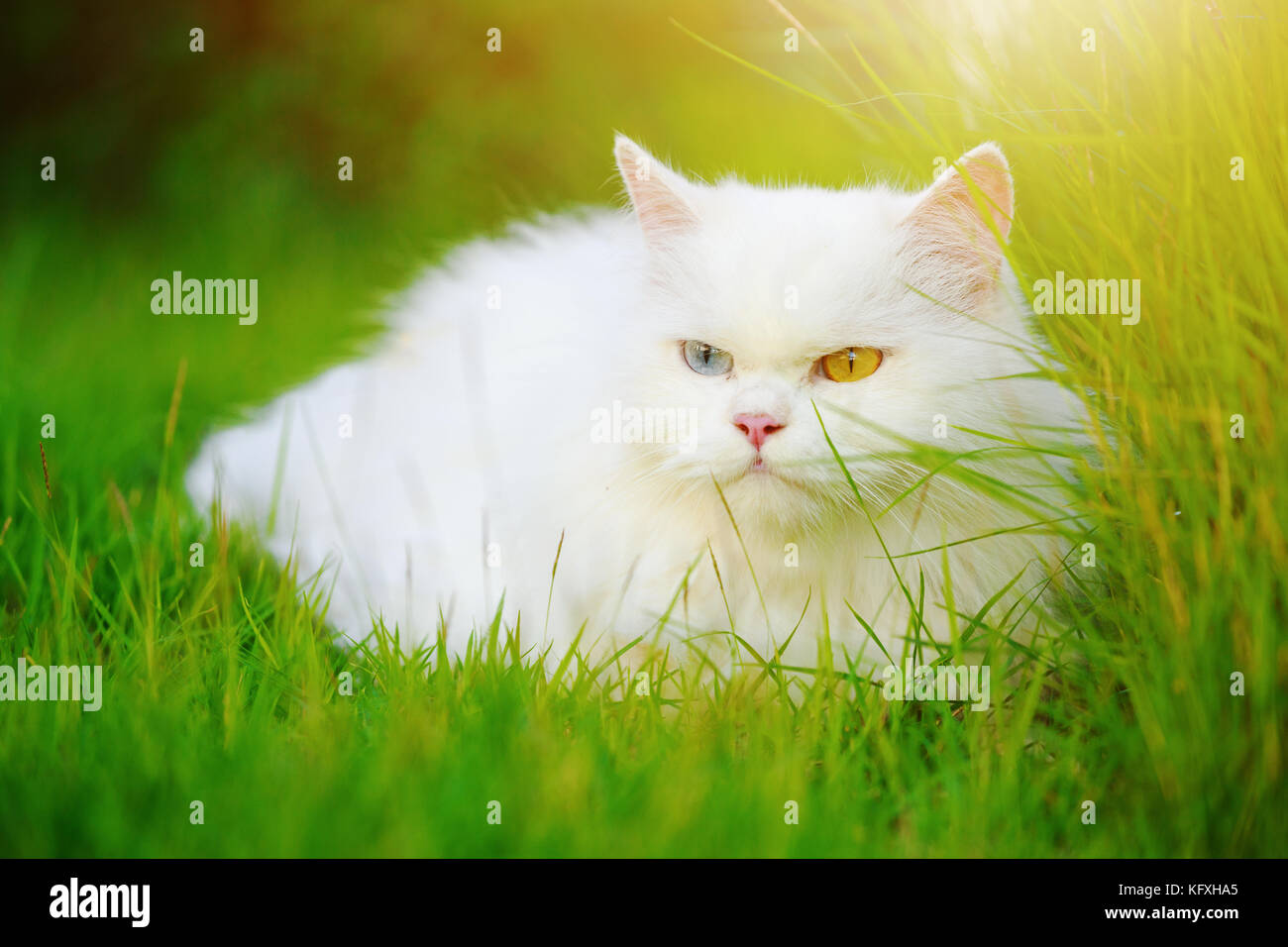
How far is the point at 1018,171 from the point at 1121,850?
1.30 metres

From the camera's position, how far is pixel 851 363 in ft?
6.03

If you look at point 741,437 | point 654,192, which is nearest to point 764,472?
point 741,437

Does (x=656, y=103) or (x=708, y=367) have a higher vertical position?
(x=656, y=103)

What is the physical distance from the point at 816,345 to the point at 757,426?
18cm

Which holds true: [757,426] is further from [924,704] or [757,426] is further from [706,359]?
[924,704]

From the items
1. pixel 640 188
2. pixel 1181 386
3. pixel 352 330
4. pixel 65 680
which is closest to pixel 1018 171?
pixel 1181 386

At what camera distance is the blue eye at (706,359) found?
1.90 metres

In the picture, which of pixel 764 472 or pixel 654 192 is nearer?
pixel 764 472

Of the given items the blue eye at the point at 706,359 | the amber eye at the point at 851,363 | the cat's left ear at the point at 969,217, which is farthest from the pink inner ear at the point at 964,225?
the blue eye at the point at 706,359

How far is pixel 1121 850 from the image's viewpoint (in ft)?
5.07

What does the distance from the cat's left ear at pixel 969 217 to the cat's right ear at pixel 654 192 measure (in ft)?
1.35

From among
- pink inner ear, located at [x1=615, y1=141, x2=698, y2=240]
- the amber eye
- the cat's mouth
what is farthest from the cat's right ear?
the cat's mouth

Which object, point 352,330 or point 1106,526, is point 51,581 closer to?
point 1106,526

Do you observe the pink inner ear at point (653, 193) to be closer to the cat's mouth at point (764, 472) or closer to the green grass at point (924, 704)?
the green grass at point (924, 704)
